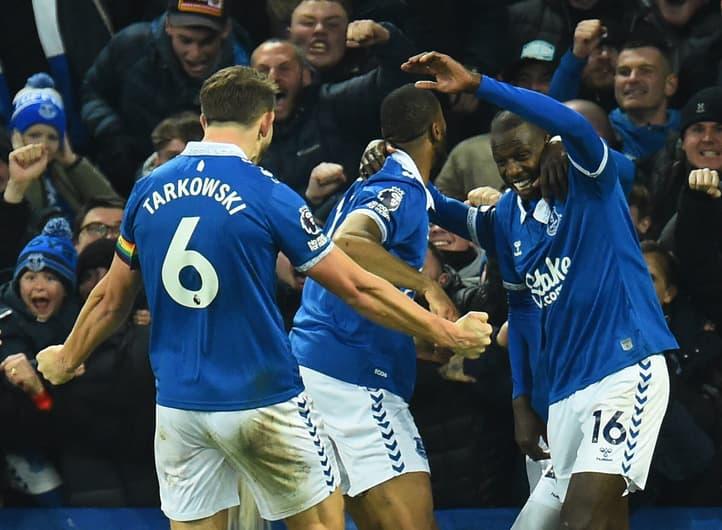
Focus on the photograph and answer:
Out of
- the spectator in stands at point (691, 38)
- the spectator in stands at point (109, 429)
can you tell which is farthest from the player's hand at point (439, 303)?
the spectator in stands at point (691, 38)

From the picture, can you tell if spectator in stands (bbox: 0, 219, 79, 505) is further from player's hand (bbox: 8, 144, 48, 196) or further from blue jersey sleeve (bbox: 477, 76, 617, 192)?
blue jersey sleeve (bbox: 477, 76, 617, 192)

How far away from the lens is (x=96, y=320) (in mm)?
6008

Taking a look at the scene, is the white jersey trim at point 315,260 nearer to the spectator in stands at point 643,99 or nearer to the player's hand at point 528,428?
the player's hand at point 528,428

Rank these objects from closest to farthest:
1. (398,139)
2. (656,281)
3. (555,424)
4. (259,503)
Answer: (259,503) < (555,424) < (398,139) < (656,281)

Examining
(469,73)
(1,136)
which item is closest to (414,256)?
(469,73)

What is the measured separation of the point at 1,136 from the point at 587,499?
16.7 ft

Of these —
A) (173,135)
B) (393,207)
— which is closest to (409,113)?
(393,207)

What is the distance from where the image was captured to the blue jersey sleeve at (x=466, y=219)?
272 inches

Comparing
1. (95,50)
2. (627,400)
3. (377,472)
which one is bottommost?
(377,472)

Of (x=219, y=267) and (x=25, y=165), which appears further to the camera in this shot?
(x=25, y=165)

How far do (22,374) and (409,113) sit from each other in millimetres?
2590

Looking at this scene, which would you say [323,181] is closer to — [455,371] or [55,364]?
[455,371]

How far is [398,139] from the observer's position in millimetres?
6844

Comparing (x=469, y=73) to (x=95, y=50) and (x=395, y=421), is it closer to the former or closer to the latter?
(x=395, y=421)
